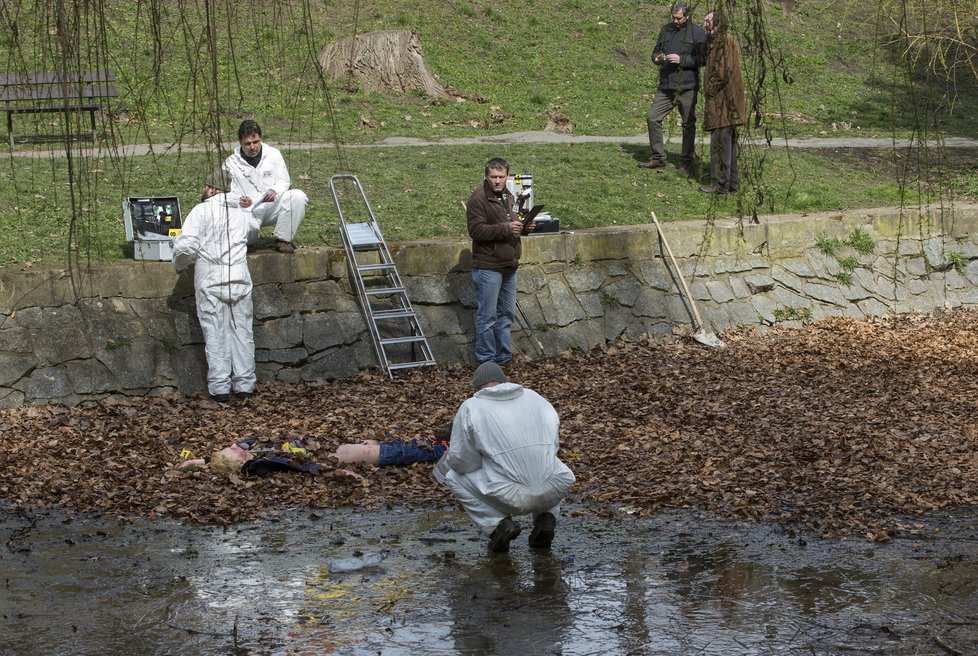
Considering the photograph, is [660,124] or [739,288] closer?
[739,288]

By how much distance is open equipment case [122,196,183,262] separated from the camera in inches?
442

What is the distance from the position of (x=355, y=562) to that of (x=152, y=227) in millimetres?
5607

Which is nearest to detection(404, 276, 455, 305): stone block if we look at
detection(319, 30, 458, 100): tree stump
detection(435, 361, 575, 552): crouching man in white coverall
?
detection(435, 361, 575, 552): crouching man in white coverall

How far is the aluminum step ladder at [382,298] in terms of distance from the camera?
11.9m

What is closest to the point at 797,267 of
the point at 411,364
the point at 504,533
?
the point at 411,364

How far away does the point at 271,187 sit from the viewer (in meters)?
11.3

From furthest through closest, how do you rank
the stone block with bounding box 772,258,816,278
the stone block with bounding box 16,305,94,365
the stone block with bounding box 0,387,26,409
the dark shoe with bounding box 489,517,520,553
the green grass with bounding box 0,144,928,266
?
1. the stone block with bounding box 772,258,816,278
2. the green grass with bounding box 0,144,928,266
3. the stone block with bounding box 16,305,94,365
4. the stone block with bounding box 0,387,26,409
5. the dark shoe with bounding box 489,517,520,553

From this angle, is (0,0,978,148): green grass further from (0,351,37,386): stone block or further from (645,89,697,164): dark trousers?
(0,351,37,386): stone block

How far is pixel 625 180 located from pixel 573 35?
8.81 meters

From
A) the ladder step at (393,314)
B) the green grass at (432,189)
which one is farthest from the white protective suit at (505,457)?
the green grass at (432,189)

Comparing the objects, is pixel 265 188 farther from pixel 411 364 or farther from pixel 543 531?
pixel 543 531

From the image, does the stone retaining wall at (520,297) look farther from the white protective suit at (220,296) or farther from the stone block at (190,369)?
the white protective suit at (220,296)

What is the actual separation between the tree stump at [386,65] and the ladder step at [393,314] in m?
7.82

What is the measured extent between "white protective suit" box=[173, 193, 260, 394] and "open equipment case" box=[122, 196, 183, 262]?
51 centimetres
